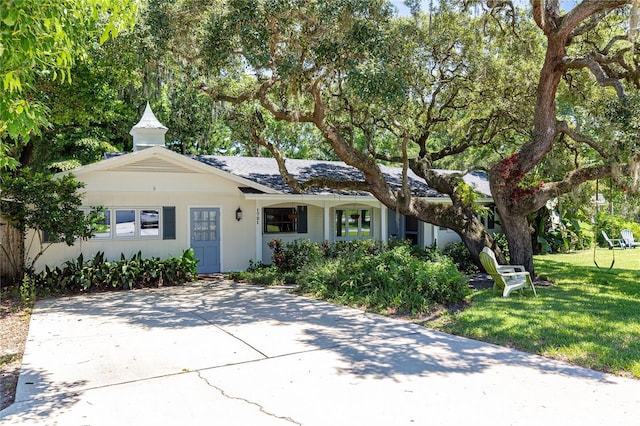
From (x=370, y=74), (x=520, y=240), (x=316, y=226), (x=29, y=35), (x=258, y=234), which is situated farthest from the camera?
(x=316, y=226)

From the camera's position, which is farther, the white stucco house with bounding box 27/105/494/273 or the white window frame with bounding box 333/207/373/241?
the white window frame with bounding box 333/207/373/241

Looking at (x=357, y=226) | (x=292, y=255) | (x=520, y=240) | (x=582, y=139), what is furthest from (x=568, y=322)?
(x=357, y=226)

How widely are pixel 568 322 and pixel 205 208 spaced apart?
10022 mm

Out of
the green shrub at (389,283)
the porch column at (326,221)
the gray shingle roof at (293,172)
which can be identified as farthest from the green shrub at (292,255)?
the green shrub at (389,283)

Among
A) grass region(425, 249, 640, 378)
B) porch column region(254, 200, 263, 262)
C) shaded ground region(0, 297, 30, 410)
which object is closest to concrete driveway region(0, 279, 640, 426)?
shaded ground region(0, 297, 30, 410)

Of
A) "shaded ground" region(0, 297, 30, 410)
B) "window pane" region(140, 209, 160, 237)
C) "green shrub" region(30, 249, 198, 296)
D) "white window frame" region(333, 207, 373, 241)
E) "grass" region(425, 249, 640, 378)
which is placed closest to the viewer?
"shaded ground" region(0, 297, 30, 410)

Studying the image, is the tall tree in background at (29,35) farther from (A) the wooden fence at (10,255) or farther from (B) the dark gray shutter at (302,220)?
(B) the dark gray shutter at (302,220)

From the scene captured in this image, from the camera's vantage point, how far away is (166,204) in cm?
1353

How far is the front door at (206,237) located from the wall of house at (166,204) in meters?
0.17

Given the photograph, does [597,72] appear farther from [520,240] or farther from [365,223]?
[365,223]

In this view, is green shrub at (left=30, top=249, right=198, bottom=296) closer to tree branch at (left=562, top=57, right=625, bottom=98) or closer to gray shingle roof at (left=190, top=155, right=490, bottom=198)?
gray shingle roof at (left=190, top=155, right=490, bottom=198)

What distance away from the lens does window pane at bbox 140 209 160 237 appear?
13.3 meters

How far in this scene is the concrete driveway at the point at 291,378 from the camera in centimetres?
420

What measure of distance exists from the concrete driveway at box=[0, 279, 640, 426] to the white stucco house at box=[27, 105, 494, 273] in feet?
17.2
